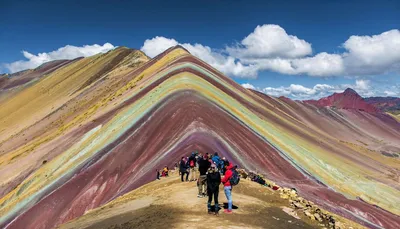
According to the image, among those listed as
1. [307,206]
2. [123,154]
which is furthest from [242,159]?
[307,206]

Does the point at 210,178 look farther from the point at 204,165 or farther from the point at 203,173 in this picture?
the point at 203,173

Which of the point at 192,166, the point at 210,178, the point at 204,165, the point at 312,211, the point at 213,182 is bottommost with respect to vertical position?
the point at 312,211

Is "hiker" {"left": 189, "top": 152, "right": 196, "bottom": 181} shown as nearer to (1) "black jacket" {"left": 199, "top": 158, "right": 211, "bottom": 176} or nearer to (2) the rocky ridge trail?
(2) the rocky ridge trail

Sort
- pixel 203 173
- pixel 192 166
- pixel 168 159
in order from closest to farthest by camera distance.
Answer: pixel 203 173
pixel 192 166
pixel 168 159

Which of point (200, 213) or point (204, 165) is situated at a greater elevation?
point (204, 165)

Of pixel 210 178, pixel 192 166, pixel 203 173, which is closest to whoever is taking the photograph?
pixel 210 178

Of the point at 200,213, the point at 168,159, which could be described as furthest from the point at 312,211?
the point at 168,159

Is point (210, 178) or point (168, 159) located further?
point (168, 159)

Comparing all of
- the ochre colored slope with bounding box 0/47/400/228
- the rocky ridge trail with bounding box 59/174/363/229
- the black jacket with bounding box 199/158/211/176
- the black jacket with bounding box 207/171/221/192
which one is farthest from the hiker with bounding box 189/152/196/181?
the black jacket with bounding box 207/171/221/192

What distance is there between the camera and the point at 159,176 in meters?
29.9

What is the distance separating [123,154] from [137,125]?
6441mm

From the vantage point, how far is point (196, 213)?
671 inches

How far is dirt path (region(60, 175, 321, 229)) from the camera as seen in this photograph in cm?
1588

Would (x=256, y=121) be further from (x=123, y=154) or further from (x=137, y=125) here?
(x=123, y=154)
